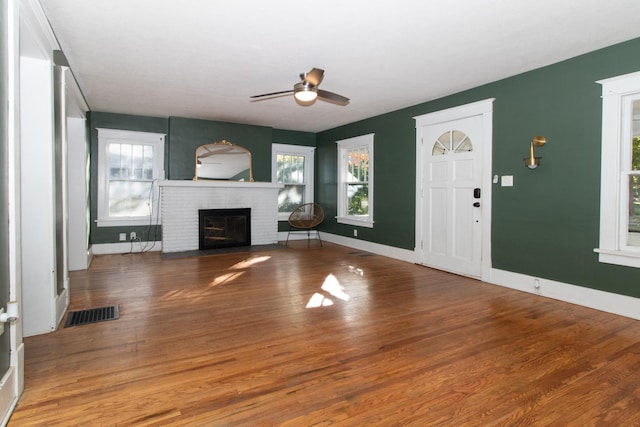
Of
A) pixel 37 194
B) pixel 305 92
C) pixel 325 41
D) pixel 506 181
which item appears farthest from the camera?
pixel 506 181

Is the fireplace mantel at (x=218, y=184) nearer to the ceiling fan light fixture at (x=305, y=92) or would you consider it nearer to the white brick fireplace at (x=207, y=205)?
the white brick fireplace at (x=207, y=205)

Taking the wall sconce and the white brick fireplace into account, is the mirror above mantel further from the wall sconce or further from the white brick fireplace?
the wall sconce

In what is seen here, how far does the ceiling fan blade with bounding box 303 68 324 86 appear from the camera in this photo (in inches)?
139

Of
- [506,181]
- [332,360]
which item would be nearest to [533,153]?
[506,181]

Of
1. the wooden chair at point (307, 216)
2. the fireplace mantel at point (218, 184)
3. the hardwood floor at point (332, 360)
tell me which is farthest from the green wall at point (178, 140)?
the hardwood floor at point (332, 360)

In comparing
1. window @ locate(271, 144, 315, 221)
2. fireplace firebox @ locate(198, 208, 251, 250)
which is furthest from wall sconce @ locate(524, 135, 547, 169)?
window @ locate(271, 144, 315, 221)

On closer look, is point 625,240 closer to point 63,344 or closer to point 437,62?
point 437,62

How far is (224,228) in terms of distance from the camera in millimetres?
6922

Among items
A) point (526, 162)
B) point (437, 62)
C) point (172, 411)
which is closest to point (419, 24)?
point (437, 62)

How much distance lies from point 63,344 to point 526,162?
14.7ft

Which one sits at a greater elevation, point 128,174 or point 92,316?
point 128,174

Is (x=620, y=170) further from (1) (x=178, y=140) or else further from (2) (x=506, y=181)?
(1) (x=178, y=140)

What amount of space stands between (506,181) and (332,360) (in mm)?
3146

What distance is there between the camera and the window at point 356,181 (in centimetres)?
665
